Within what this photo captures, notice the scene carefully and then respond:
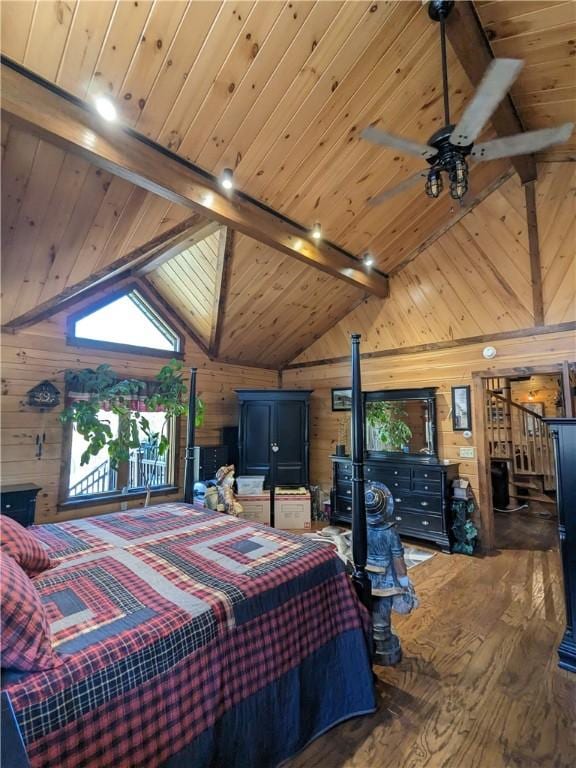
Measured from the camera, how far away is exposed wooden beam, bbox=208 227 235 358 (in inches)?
150

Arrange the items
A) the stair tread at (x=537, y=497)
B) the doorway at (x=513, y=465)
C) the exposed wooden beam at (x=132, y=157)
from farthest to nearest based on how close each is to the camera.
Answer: the stair tread at (x=537, y=497) → the doorway at (x=513, y=465) → the exposed wooden beam at (x=132, y=157)

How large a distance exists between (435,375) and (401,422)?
0.78 metres

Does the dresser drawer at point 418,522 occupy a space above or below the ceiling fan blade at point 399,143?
below

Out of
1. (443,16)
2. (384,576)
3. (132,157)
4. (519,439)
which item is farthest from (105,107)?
(519,439)

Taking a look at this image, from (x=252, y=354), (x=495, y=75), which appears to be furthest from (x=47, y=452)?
(x=495, y=75)

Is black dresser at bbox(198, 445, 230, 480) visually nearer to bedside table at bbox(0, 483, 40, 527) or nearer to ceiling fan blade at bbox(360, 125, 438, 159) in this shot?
bedside table at bbox(0, 483, 40, 527)

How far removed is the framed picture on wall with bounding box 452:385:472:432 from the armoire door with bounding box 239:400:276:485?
2.46 m

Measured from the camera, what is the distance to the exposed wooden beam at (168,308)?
4.73 m

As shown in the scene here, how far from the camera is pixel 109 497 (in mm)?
4234

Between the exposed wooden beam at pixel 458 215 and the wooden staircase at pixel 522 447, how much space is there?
2.70 metres

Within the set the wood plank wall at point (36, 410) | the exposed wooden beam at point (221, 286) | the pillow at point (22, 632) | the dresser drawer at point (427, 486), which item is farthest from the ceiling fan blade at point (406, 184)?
the wood plank wall at point (36, 410)

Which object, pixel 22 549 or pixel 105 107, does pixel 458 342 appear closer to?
pixel 105 107

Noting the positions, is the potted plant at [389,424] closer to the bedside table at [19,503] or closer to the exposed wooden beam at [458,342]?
the exposed wooden beam at [458,342]

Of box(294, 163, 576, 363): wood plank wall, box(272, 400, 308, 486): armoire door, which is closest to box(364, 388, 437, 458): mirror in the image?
box(294, 163, 576, 363): wood plank wall
